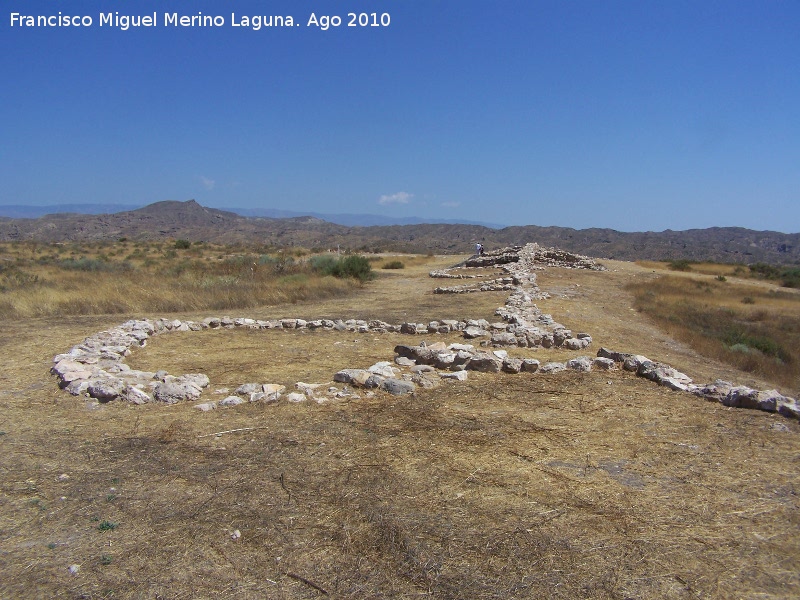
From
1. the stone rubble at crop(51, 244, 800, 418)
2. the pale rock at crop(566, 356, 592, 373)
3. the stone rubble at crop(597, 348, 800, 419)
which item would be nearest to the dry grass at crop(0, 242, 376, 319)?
the stone rubble at crop(51, 244, 800, 418)

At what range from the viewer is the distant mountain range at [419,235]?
79.6m

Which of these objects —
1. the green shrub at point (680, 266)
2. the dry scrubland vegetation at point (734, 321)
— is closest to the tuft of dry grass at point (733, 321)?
the dry scrubland vegetation at point (734, 321)

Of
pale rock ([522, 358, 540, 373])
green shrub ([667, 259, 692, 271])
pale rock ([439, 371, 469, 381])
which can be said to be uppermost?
green shrub ([667, 259, 692, 271])

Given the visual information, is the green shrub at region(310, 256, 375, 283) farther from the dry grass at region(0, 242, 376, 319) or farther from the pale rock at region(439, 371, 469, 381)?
the pale rock at region(439, 371, 469, 381)

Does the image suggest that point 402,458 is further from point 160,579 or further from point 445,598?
point 160,579

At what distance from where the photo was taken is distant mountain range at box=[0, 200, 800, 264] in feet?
261

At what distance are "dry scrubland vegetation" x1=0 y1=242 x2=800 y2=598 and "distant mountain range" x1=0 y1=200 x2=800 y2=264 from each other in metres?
67.9

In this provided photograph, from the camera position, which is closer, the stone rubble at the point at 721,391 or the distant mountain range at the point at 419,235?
the stone rubble at the point at 721,391

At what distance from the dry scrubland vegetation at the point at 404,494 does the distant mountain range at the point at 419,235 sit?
6789 centimetres

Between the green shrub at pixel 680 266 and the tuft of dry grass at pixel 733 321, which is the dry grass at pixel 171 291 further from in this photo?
the green shrub at pixel 680 266

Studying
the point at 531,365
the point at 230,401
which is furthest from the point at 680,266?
the point at 230,401

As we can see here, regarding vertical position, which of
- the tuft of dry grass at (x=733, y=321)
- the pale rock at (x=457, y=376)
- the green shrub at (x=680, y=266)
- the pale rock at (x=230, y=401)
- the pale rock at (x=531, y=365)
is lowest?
the tuft of dry grass at (x=733, y=321)

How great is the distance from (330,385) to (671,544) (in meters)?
4.30

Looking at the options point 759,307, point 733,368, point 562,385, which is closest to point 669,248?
point 759,307
